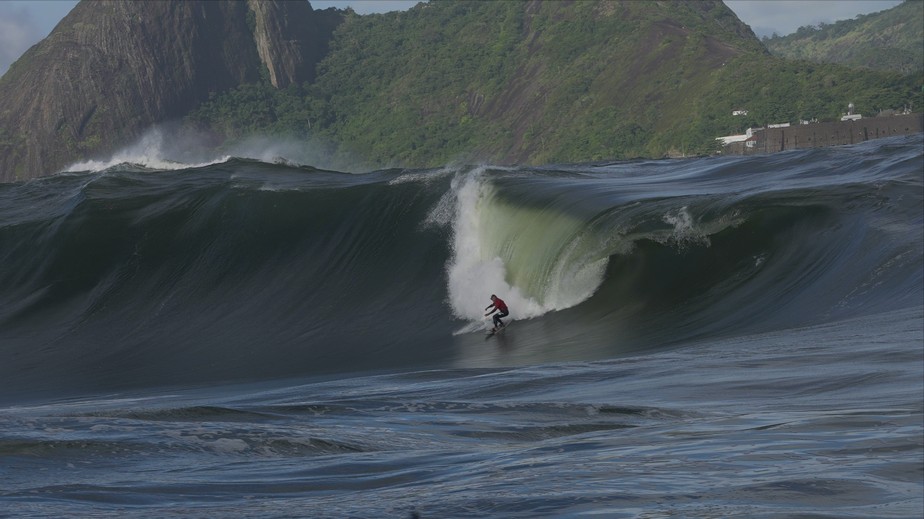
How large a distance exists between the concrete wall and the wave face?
66037 millimetres

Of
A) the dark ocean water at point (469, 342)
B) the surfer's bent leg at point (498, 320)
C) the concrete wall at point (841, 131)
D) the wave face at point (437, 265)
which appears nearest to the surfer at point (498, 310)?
the surfer's bent leg at point (498, 320)

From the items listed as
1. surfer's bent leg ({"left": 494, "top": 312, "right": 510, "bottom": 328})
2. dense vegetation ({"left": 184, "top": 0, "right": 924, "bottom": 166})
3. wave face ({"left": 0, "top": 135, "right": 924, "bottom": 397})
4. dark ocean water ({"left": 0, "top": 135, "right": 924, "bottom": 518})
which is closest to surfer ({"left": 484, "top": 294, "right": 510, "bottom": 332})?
surfer's bent leg ({"left": 494, "top": 312, "right": 510, "bottom": 328})

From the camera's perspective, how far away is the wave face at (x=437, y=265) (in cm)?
1678

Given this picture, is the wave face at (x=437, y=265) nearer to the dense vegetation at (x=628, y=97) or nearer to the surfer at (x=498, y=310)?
the surfer at (x=498, y=310)

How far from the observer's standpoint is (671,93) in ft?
506

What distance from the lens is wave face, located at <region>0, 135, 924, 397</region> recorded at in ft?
55.1

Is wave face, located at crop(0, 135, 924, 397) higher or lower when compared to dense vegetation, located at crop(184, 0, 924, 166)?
lower

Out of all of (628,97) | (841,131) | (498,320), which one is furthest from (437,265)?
(628,97)

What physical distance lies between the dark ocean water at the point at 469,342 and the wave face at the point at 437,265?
0.06 m

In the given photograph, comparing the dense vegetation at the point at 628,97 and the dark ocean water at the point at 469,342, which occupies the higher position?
the dense vegetation at the point at 628,97

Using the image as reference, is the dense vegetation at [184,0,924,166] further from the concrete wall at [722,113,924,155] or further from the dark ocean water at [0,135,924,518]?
the dark ocean water at [0,135,924,518]

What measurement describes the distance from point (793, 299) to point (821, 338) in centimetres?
316

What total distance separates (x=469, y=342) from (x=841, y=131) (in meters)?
78.1

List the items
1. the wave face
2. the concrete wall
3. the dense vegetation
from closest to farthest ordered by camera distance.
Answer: the wave face
the concrete wall
the dense vegetation
